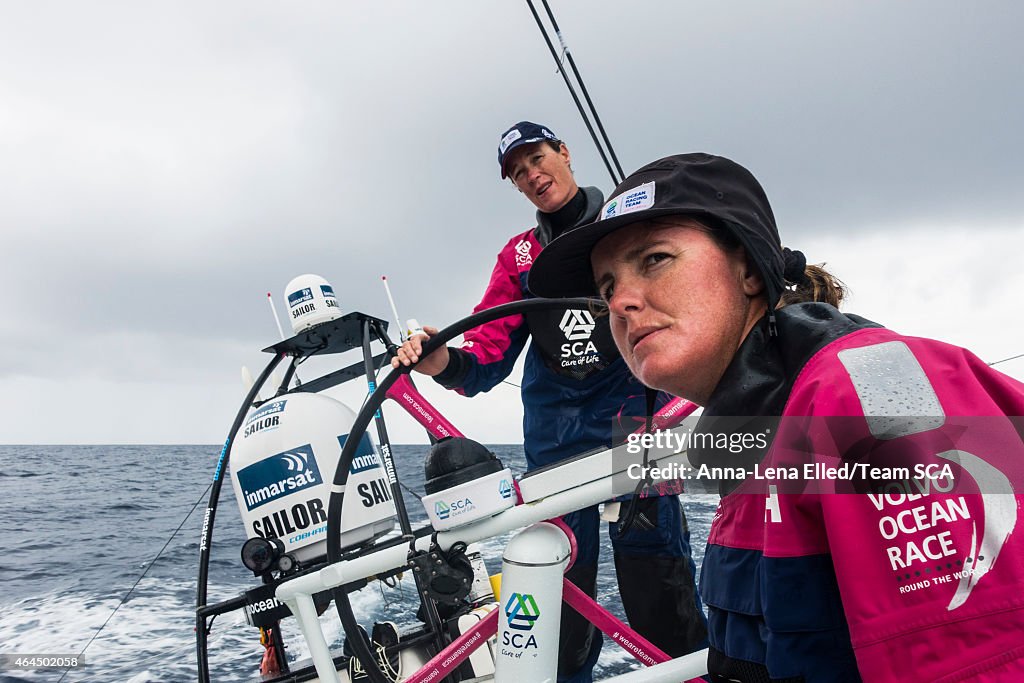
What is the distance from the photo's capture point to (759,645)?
2.29 feet

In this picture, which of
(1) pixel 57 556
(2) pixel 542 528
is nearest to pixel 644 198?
(2) pixel 542 528

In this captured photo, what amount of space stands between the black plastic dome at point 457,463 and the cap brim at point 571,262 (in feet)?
1.98

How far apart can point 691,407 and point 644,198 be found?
3.73 feet

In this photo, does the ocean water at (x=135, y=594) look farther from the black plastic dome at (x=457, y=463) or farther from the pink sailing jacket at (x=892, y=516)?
the pink sailing jacket at (x=892, y=516)

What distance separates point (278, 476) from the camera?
8.91 ft

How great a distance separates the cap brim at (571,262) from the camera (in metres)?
0.86

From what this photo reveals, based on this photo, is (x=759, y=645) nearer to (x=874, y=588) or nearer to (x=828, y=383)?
(x=874, y=588)

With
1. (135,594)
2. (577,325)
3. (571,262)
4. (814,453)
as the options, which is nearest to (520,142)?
(577,325)

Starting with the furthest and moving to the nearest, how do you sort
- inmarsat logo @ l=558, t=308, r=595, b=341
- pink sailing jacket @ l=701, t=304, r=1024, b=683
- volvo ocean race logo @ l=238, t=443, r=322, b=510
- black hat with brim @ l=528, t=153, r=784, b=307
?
volvo ocean race logo @ l=238, t=443, r=322, b=510 → inmarsat logo @ l=558, t=308, r=595, b=341 → black hat with brim @ l=528, t=153, r=784, b=307 → pink sailing jacket @ l=701, t=304, r=1024, b=683

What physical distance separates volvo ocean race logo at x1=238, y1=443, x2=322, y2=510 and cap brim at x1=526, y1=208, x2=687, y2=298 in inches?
77.1

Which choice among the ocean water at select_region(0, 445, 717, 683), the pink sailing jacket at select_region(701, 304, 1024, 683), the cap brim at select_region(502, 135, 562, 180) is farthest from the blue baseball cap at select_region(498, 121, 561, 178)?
the pink sailing jacket at select_region(701, 304, 1024, 683)

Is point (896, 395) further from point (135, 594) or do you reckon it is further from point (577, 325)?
point (135, 594)

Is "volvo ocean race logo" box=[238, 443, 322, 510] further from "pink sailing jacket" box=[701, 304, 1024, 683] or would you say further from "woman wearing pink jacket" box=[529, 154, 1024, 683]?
"pink sailing jacket" box=[701, 304, 1024, 683]

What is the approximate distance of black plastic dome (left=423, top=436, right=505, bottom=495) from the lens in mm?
1566
